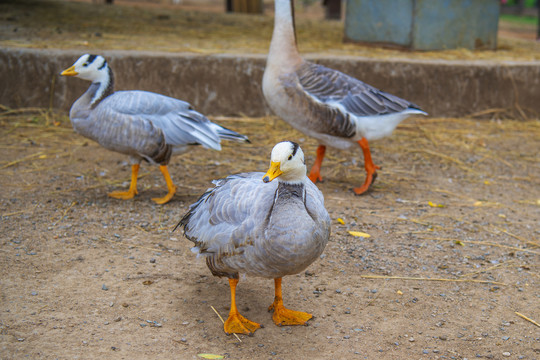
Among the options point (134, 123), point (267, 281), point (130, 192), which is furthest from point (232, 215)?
point (130, 192)

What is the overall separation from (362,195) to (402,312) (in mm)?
1934

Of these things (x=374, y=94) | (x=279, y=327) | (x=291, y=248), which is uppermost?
(x=374, y=94)

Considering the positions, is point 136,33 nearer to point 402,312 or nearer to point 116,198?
point 116,198

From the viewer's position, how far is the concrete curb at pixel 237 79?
6.70 m

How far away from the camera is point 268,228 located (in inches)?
116

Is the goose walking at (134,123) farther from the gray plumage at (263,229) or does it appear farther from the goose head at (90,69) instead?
the gray plumage at (263,229)

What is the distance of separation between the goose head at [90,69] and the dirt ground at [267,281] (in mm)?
999

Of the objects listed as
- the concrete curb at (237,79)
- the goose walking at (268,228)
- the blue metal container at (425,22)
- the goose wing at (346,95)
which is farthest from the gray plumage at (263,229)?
the blue metal container at (425,22)

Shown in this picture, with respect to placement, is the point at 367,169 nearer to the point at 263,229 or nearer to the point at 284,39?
the point at 284,39

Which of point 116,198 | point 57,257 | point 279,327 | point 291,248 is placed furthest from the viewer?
point 116,198

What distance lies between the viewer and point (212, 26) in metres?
9.79

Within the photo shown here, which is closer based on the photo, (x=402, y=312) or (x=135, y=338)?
(x=135, y=338)

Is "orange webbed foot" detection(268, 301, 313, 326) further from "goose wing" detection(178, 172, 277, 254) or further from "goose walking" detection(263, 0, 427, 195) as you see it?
"goose walking" detection(263, 0, 427, 195)

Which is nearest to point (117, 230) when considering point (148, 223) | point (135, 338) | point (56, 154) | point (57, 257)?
point (148, 223)
